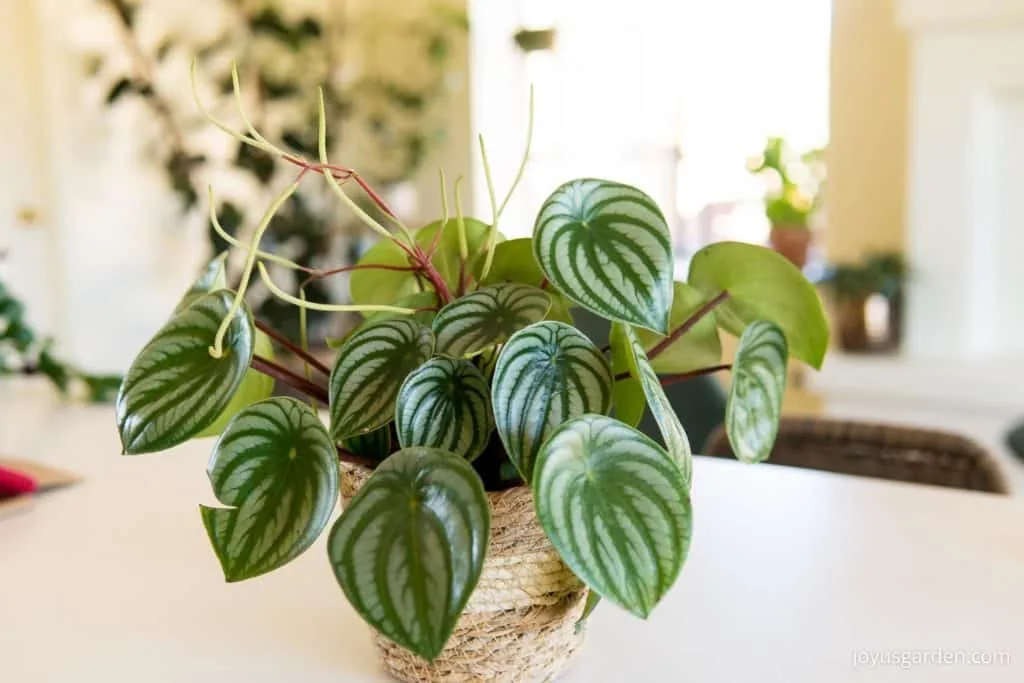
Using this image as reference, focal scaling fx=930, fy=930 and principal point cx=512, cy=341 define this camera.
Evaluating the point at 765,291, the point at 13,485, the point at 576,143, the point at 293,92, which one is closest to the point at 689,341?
the point at 765,291

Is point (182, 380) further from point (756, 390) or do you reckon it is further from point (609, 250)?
point (756, 390)

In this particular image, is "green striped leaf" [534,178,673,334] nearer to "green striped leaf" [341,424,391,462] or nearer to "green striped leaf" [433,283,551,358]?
"green striped leaf" [433,283,551,358]

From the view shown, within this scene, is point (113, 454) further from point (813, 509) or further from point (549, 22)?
point (549, 22)

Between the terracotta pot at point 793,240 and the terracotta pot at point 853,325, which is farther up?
the terracotta pot at point 793,240

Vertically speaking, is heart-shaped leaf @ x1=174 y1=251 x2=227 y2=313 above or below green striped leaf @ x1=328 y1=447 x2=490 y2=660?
above

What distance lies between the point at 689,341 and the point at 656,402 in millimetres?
170

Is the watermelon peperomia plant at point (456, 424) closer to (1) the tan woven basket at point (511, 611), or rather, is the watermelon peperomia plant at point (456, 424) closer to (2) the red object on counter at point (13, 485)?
(1) the tan woven basket at point (511, 611)

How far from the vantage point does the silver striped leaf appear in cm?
47

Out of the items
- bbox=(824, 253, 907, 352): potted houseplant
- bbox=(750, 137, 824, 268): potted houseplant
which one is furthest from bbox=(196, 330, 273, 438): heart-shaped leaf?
bbox=(750, 137, 824, 268): potted houseplant

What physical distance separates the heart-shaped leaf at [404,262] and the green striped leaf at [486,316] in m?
0.09

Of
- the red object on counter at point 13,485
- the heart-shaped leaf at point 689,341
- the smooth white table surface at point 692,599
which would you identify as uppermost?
the heart-shaped leaf at point 689,341

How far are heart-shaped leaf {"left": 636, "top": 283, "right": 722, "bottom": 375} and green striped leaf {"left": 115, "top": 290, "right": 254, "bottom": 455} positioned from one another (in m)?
0.27

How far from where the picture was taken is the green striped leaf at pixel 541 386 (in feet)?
1.51

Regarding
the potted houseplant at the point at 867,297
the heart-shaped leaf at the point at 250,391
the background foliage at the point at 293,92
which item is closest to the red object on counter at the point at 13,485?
the heart-shaped leaf at the point at 250,391
